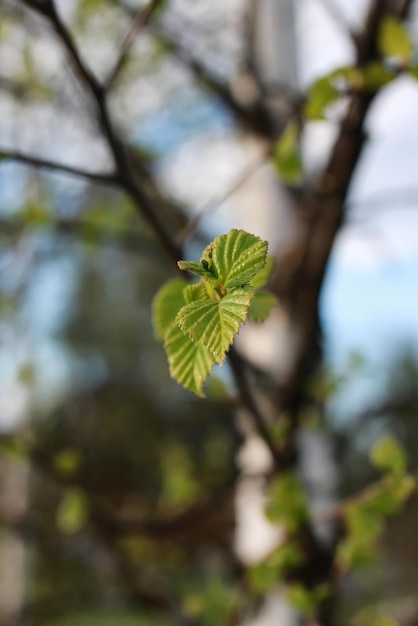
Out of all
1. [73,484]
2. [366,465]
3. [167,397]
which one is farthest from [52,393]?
[73,484]

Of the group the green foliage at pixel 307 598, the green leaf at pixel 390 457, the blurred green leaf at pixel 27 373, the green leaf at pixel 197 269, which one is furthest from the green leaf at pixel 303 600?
the blurred green leaf at pixel 27 373

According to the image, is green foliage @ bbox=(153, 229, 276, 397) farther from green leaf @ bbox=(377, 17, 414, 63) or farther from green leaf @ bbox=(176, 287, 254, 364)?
green leaf @ bbox=(377, 17, 414, 63)

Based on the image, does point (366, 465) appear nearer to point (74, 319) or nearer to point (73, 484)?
point (74, 319)

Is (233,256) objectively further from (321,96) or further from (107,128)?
(321,96)

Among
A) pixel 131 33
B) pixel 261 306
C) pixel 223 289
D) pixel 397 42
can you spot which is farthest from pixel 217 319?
pixel 397 42

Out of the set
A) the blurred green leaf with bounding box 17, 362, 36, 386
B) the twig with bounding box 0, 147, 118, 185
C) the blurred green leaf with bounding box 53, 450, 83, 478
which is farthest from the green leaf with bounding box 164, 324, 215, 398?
the blurred green leaf with bounding box 17, 362, 36, 386

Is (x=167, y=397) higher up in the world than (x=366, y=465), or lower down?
higher up
